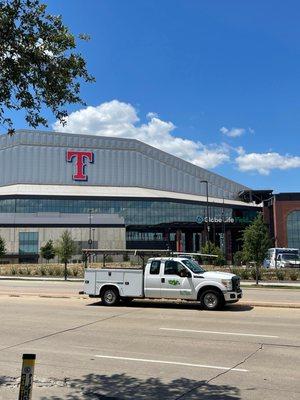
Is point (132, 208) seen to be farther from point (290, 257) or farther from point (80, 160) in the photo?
point (290, 257)

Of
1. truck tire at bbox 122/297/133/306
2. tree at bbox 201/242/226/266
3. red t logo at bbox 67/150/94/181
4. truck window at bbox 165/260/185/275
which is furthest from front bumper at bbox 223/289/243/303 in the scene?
red t logo at bbox 67/150/94/181

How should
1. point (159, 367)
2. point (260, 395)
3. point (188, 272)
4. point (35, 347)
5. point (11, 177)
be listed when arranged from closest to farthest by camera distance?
point (260, 395)
point (159, 367)
point (35, 347)
point (188, 272)
point (11, 177)

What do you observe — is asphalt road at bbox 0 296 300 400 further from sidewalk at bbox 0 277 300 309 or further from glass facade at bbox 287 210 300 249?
glass facade at bbox 287 210 300 249

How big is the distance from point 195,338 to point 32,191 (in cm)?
11012

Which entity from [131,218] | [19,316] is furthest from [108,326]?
[131,218]

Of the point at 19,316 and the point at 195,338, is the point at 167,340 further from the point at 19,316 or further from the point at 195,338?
the point at 19,316

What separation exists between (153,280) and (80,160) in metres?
114

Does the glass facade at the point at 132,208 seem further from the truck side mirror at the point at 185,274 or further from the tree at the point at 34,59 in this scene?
the tree at the point at 34,59

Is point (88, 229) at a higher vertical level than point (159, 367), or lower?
higher

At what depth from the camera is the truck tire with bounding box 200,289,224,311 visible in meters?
17.8

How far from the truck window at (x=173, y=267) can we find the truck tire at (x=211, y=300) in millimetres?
1338

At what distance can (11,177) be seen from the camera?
129m

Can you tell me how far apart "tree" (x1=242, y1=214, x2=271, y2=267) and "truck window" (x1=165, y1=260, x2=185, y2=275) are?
18010 mm

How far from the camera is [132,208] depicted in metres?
119
